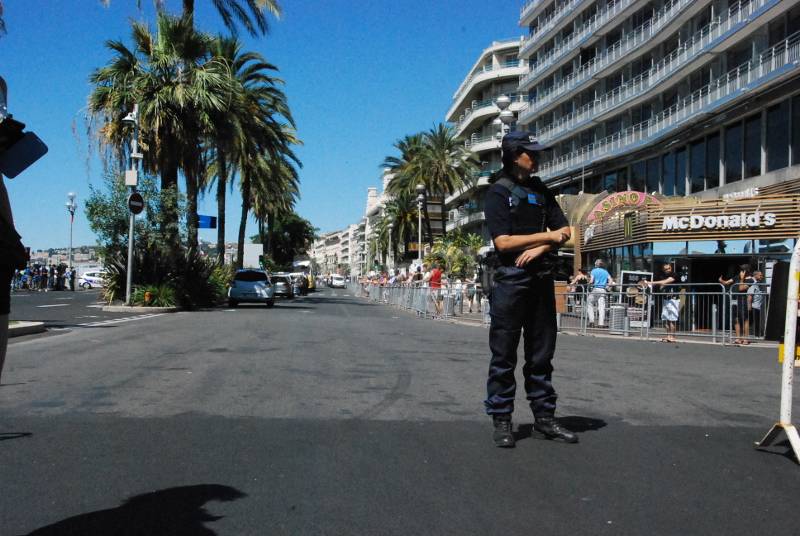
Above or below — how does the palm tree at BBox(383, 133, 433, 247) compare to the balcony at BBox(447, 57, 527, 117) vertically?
below

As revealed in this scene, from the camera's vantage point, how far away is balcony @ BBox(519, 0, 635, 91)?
43.7 m

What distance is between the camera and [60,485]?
3.85 m

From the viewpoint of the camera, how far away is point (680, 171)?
35.5 meters

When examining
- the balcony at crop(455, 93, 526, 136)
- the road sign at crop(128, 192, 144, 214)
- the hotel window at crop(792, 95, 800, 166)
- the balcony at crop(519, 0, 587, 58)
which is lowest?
the road sign at crop(128, 192, 144, 214)

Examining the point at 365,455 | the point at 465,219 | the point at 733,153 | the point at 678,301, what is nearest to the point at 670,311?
the point at 678,301

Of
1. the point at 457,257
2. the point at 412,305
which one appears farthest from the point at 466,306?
the point at 457,257

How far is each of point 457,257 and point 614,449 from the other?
37510mm

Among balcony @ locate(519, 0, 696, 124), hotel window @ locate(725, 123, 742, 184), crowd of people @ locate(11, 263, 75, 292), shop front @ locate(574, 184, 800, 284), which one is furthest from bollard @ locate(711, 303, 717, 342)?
crowd of people @ locate(11, 263, 75, 292)

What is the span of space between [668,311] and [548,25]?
4364 centimetres

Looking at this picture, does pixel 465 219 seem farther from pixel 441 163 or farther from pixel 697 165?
pixel 697 165

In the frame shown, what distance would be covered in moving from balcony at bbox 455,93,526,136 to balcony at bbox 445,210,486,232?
802cm

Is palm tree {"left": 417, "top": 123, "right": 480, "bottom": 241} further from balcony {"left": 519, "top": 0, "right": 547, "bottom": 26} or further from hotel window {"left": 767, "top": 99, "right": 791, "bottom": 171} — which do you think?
hotel window {"left": 767, "top": 99, "right": 791, "bottom": 171}

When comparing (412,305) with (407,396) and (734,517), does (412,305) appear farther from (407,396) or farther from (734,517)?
(734,517)

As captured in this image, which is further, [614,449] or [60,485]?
[614,449]
